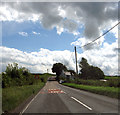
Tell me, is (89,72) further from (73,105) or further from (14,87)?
(73,105)

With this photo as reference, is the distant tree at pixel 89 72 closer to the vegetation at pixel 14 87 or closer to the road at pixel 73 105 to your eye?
the vegetation at pixel 14 87

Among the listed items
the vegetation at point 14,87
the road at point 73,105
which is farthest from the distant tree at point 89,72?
the road at point 73,105

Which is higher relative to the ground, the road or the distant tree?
the distant tree

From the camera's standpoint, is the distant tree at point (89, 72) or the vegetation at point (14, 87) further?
the distant tree at point (89, 72)

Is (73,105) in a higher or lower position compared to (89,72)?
lower

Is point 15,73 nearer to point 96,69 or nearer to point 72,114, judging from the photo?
point 72,114

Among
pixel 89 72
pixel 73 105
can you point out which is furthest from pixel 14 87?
pixel 89 72

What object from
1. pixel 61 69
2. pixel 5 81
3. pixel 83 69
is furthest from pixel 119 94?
pixel 61 69

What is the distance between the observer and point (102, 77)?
91250mm

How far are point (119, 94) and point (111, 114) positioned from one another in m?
7.14

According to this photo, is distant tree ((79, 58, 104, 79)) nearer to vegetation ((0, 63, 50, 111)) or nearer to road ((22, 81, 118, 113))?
vegetation ((0, 63, 50, 111))

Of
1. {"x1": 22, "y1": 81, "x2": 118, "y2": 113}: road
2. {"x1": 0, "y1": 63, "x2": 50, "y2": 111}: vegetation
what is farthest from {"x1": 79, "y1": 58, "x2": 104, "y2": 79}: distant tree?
{"x1": 22, "y1": 81, "x2": 118, "y2": 113}: road

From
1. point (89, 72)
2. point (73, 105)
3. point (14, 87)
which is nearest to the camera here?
point (73, 105)

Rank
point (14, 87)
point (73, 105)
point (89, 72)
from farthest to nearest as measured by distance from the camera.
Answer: point (89, 72) < point (14, 87) < point (73, 105)
